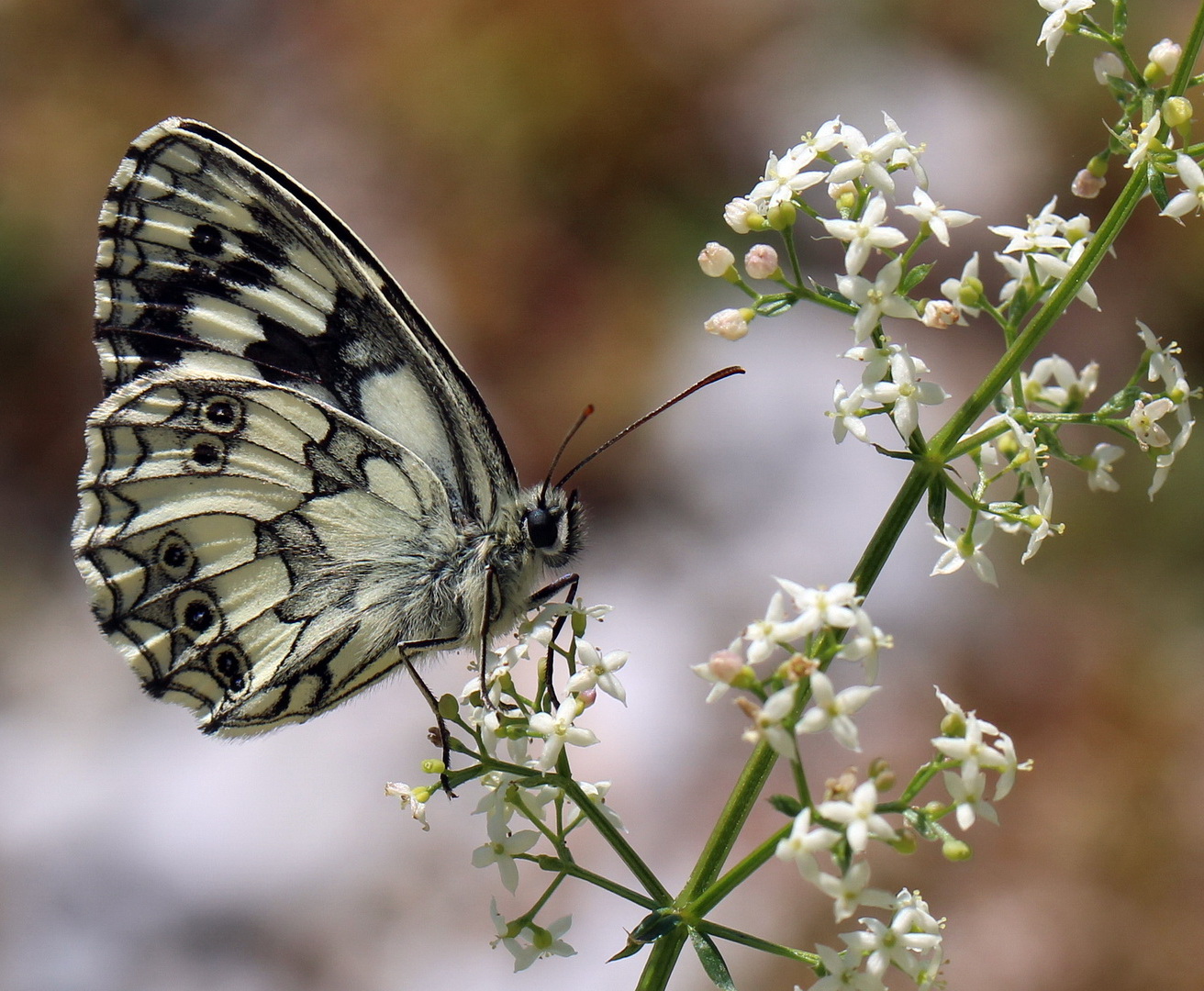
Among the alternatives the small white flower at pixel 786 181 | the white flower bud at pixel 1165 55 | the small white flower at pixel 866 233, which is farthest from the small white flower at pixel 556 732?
the white flower bud at pixel 1165 55

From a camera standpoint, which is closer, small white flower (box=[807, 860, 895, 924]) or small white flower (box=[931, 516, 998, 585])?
small white flower (box=[807, 860, 895, 924])

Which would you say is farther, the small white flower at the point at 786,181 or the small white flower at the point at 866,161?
the small white flower at the point at 786,181

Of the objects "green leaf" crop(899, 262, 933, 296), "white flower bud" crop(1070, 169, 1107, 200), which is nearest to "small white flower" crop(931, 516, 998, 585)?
"green leaf" crop(899, 262, 933, 296)

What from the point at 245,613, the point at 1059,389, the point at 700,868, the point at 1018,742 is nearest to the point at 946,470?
the point at 1059,389

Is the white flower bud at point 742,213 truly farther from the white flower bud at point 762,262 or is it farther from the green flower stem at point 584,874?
the green flower stem at point 584,874

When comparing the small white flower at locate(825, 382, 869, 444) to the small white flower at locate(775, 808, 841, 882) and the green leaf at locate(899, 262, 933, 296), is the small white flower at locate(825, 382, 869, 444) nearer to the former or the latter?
the green leaf at locate(899, 262, 933, 296)

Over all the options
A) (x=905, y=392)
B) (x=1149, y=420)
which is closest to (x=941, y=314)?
(x=905, y=392)

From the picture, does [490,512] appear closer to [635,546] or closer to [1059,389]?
[1059,389]
